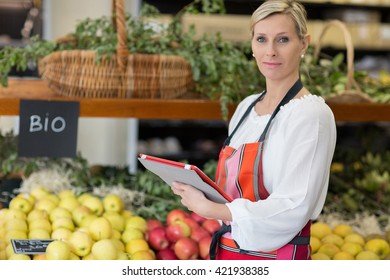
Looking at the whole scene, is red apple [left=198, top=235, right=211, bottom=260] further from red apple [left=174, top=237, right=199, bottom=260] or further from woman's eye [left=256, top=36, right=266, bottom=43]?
woman's eye [left=256, top=36, right=266, bottom=43]

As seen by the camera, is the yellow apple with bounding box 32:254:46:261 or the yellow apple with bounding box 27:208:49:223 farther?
the yellow apple with bounding box 27:208:49:223

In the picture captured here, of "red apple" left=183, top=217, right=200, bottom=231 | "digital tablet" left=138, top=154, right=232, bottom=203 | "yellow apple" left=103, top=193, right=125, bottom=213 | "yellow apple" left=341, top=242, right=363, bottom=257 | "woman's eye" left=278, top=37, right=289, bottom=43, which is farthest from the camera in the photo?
"yellow apple" left=103, top=193, right=125, bottom=213

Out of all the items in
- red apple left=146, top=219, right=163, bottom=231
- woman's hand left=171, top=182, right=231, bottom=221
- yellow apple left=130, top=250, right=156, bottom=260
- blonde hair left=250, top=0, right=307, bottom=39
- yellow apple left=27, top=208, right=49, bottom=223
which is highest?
blonde hair left=250, top=0, right=307, bottom=39

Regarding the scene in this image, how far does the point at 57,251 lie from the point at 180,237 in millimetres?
526

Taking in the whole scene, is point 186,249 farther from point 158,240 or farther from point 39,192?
point 39,192

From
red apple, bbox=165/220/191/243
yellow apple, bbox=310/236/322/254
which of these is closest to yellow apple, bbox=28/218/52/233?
red apple, bbox=165/220/191/243

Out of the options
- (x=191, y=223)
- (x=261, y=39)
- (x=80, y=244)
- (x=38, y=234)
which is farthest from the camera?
(x=191, y=223)

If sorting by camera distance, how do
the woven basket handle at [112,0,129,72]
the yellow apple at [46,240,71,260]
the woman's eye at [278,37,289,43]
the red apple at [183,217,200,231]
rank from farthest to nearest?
the red apple at [183,217,200,231] → the woven basket handle at [112,0,129,72] → the yellow apple at [46,240,71,260] → the woman's eye at [278,37,289,43]

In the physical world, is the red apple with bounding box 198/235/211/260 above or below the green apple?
below

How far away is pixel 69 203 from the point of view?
2.33m

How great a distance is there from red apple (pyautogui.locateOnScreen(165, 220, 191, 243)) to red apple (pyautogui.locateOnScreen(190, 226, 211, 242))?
19 mm

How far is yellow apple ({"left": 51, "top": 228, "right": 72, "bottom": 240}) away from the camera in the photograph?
6.66 ft

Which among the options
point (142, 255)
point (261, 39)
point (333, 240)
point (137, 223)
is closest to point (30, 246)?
point (142, 255)

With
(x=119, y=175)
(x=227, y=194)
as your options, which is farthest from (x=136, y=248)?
(x=119, y=175)
